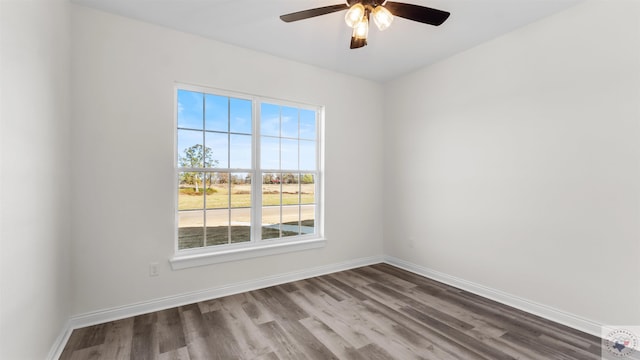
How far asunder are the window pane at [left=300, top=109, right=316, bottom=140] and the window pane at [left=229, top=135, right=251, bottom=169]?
79cm

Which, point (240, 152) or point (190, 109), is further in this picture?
point (240, 152)

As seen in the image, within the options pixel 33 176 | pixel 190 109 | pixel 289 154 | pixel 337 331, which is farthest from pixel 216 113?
pixel 337 331

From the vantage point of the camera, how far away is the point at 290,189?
368 centimetres

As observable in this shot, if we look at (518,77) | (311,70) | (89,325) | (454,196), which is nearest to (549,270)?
(454,196)

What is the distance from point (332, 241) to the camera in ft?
12.7

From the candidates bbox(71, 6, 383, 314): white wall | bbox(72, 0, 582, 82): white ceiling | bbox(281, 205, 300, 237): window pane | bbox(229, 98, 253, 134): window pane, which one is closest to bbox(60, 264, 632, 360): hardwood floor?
bbox(71, 6, 383, 314): white wall

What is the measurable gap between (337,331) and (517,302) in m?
1.86

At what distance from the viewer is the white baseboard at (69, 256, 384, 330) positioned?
2.45 meters

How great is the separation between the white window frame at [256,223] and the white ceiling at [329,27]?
570 millimetres

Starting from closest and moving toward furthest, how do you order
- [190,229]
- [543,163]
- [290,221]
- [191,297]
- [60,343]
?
[60,343] < [543,163] < [191,297] < [190,229] < [290,221]

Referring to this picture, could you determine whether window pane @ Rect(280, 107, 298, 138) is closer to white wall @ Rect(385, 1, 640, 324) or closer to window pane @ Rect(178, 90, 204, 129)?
window pane @ Rect(178, 90, 204, 129)

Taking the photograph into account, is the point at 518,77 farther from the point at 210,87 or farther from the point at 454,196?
the point at 210,87

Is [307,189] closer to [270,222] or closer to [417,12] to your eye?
[270,222]

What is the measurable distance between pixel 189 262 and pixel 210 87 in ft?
6.14
